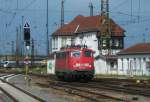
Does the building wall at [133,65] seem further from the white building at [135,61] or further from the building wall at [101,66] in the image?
the building wall at [101,66]

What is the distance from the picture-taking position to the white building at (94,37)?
3464 inches

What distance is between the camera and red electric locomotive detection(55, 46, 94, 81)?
48534 millimetres

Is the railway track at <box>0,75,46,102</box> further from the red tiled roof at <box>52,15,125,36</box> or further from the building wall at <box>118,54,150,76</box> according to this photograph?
the red tiled roof at <box>52,15,125,36</box>

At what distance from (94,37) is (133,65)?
33043 mm

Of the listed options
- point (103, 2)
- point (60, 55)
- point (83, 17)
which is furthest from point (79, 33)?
point (60, 55)

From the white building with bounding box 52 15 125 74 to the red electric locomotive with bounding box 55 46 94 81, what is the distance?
35038 mm

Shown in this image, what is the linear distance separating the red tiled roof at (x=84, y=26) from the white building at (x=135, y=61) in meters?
25.7

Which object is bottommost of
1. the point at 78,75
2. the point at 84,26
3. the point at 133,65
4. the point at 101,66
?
the point at 78,75

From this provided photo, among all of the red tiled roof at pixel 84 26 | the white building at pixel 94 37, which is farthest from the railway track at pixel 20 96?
the red tiled roof at pixel 84 26

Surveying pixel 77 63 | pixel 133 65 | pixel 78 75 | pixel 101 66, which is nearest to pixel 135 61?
pixel 133 65

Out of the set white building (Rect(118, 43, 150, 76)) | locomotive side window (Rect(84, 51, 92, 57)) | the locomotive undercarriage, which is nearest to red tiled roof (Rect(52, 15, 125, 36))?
white building (Rect(118, 43, 150, 76))

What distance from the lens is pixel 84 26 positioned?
11300 cm

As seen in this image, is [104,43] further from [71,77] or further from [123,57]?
[71,77]

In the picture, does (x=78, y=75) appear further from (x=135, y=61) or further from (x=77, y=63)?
(x=135, y=61)
